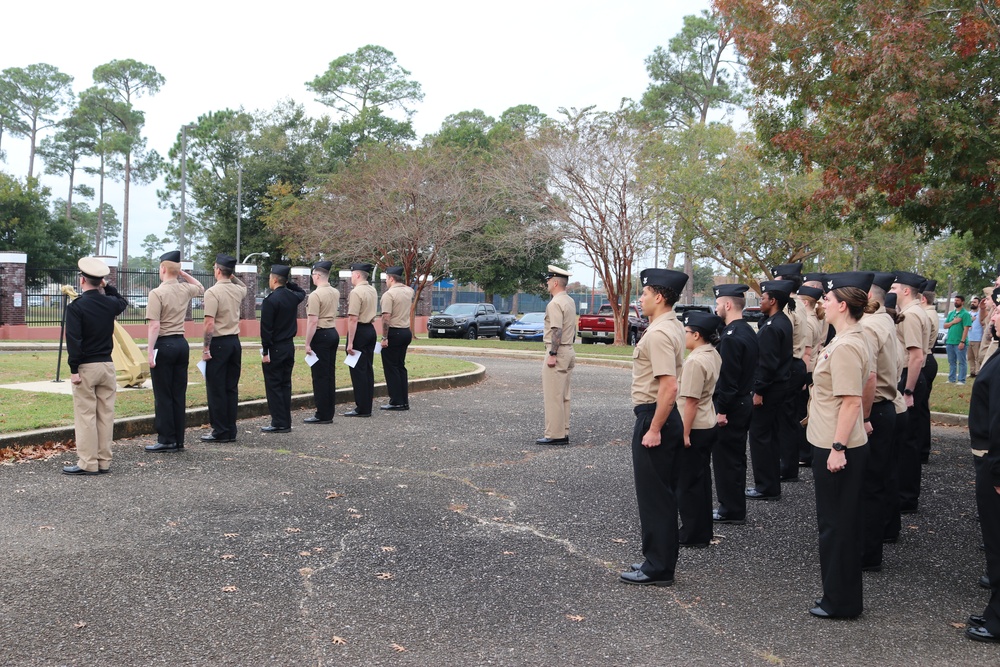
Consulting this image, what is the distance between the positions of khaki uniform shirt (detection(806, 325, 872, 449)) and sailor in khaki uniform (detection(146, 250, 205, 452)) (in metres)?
6.72

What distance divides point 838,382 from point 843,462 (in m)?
0.45

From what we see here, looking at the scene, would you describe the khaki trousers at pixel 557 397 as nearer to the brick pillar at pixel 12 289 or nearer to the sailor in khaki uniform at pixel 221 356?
the sailor in khaki uniform at pixel 221 356

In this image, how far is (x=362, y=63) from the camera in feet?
211

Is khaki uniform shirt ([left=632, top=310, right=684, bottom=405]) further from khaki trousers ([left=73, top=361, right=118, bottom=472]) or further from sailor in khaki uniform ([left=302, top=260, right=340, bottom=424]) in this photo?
sailor in khaki uniform ([left=302, top=260, right=340, bottom=424])

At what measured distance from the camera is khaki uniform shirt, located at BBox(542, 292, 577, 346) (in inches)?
420

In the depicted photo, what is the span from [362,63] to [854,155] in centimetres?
5567

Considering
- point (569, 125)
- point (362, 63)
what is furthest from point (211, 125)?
point (569, 125)

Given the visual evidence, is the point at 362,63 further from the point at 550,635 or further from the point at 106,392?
the point at 550,635

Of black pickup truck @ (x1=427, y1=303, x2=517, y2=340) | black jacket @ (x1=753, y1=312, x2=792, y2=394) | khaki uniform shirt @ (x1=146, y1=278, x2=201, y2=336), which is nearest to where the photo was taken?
black jacket @ (x1=753, y1=312, x2=792, y2=394)

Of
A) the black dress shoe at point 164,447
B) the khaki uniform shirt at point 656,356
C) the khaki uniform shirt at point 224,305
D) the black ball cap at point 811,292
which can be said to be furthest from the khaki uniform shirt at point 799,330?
the black dress shoe at point 164,447

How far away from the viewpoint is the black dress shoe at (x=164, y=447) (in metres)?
9.67

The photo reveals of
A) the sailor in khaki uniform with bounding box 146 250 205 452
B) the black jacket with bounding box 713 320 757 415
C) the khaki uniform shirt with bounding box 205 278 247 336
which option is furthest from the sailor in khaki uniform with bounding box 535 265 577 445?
the sailor in khaki uniform with bounding box 146 250 205 452

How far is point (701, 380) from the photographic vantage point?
6316 millimetres

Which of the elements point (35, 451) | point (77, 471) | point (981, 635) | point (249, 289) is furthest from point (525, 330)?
point (981, 635)
